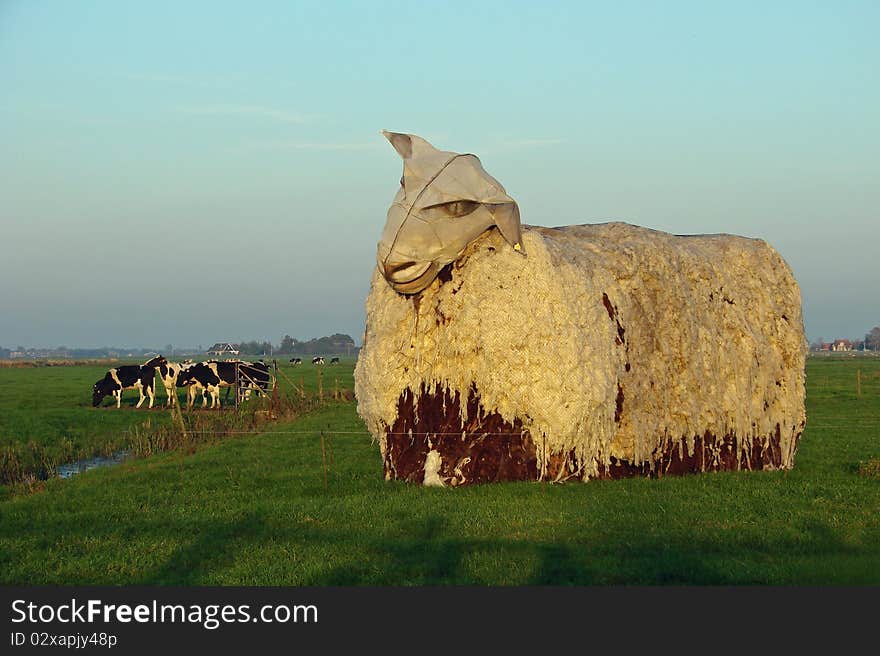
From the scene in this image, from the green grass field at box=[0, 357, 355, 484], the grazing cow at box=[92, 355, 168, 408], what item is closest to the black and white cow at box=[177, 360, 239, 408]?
the green grass field at box=[0, 357, 355, 484]

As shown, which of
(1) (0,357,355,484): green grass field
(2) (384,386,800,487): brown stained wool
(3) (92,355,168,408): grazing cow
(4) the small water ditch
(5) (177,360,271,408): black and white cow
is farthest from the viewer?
(3) (92,355,168,408): grazing cow

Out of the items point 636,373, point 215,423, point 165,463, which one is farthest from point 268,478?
point 215,423

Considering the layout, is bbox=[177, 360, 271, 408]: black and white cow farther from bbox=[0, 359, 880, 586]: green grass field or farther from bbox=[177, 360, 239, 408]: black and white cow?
bbox=[0, 359, 880, 586]: green grass field

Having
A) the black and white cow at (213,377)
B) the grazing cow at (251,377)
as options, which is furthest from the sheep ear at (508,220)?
the grazing cow at (251,377)

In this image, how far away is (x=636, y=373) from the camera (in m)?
15.2

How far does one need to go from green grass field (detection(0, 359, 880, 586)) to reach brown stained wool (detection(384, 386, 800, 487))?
1.24 ft

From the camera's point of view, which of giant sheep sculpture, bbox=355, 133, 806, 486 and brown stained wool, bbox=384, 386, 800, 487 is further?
brown stained wool, bbox=384, 386, 800, 487

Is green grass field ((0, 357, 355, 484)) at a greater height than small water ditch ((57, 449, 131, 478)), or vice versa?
green grass field ((0, 357, 355, 484))

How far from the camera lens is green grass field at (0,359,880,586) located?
9.61 meters

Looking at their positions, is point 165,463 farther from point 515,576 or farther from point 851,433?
point 851,433

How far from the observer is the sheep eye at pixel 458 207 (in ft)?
47.2

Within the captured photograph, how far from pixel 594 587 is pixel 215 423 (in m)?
24.2

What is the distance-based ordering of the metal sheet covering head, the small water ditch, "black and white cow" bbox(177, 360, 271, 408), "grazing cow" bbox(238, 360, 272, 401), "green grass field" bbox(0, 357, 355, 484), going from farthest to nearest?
"grazing cow" bbox(238, 360, 272, 401) → "black and white cow" bbox(177, 360, 271, 408) → "green grass field" bbox(0, 357, 355, 484) → the small water ditch → the metal sheet covering head

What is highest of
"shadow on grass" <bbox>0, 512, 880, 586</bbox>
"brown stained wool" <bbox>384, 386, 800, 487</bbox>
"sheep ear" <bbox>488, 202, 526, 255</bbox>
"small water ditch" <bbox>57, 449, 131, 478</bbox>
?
"sheep ear" <bbox>488, 202, 526, 255</bbox>
